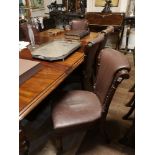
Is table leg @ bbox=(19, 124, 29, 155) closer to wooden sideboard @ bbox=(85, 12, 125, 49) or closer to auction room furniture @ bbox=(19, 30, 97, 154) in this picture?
auction room furniture @ bbox=(19, 30, 97, 154)

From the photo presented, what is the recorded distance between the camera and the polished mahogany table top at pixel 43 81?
904mm

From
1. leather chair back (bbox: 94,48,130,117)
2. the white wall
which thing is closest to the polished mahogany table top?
leather chair back (bbox: 94,48,130,117)

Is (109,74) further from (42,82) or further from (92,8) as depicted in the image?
(92,8)

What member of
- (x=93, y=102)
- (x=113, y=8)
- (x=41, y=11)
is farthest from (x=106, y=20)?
(x=93, y=102)

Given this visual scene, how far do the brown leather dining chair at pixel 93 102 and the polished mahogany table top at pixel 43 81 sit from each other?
258mm

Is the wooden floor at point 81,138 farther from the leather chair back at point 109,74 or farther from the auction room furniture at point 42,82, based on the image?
the auction room furniture at point 42,82

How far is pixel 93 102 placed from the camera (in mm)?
1418

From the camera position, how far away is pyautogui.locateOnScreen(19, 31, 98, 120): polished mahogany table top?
904 millimetres

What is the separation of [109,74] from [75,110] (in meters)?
0.37

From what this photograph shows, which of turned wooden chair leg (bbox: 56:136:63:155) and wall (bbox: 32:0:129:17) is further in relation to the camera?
wall (bbox: 32:0:129:17)

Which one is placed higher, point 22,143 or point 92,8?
point 92,8

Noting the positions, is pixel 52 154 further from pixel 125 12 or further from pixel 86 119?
pixel 125 12
